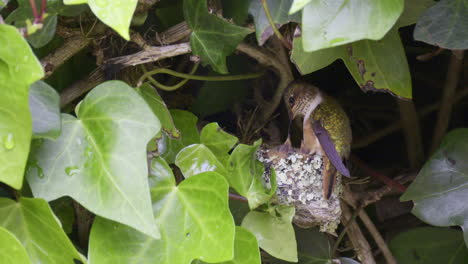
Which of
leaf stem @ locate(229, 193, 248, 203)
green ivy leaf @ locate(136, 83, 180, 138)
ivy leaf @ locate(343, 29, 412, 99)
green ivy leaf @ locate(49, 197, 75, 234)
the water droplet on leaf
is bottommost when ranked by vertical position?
green ivy leaf @ locate(49, 197, 75, 234)

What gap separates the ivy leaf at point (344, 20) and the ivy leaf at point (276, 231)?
0.90 ft

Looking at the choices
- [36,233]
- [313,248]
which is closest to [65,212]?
[36,233]

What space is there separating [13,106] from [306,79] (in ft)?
1.60

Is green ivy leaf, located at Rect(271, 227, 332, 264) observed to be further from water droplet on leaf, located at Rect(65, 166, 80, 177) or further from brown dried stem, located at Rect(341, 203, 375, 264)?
water droplet on leaf, located at Rect(65, 166, 80, 177)

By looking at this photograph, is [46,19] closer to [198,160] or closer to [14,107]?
[14,107]

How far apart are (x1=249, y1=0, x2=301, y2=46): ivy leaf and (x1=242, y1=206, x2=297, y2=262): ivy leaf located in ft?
0.76

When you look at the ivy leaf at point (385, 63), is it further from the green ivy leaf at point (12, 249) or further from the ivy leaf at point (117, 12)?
the green ivy leaf at point (12, 249)

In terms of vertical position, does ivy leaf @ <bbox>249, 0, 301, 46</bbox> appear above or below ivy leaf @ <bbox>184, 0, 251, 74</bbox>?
above

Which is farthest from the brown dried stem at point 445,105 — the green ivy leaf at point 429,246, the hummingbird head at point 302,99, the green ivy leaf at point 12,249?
the green ivy leaf at point 12,249

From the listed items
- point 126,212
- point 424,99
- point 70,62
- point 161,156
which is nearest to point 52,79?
point 70,62

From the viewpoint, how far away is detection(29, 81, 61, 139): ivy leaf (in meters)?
0.54

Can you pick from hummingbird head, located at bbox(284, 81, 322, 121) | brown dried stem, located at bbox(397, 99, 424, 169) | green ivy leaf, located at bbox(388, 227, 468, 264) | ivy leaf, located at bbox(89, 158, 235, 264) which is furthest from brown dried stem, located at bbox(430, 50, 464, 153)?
ivy leaf, located at bbox(89, 158, 235, 264)

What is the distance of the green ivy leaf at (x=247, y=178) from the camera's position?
2.25 feet

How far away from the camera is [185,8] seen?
0.67m
